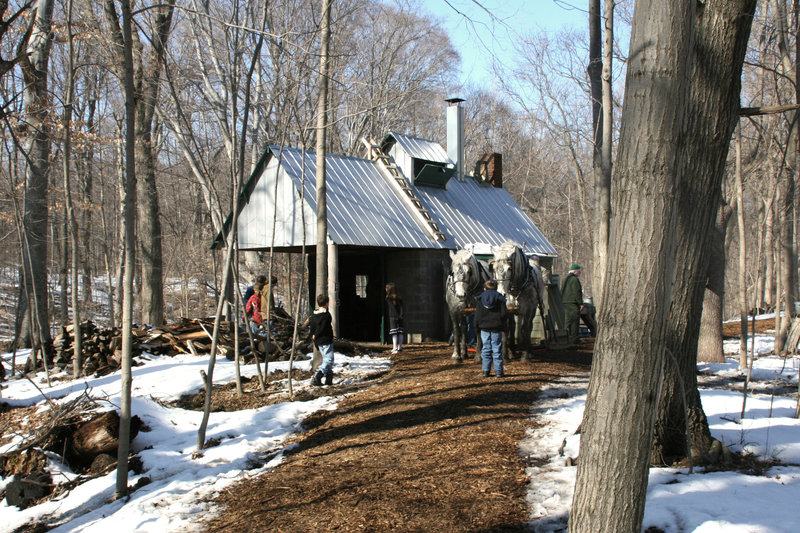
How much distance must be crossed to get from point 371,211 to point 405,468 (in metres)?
12.1

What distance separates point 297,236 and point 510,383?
8163 mm

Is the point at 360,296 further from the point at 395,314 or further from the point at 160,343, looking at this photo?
the point at 160,343

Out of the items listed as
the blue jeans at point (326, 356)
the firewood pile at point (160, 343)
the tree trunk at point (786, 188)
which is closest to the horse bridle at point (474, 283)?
the blue jeans at point (326, 356)

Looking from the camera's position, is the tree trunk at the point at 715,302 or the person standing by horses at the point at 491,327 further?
the tree trunk at the point at 715,302

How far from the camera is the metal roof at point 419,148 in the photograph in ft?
67.0

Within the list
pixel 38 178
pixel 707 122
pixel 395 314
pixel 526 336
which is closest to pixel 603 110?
pixel 526 336

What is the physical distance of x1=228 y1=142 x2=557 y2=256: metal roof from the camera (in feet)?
53.5

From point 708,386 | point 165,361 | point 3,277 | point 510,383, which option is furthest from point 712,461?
point 3,277

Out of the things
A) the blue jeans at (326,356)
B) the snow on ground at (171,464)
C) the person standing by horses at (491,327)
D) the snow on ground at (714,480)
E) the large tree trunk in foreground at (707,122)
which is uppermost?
the large tree trunk in foreground at (707,122)

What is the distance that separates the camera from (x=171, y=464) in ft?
23.5

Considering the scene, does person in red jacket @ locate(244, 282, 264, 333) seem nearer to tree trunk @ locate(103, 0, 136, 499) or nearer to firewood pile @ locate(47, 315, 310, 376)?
firewood pile @ locate(47, 315, 310, 376)

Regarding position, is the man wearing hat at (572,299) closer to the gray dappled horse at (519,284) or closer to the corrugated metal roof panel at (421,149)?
the gray dappled horse at (519,284)

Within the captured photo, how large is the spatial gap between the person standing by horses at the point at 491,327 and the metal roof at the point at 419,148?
36.0 feet

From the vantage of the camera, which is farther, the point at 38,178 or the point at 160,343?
the point at 38,178
